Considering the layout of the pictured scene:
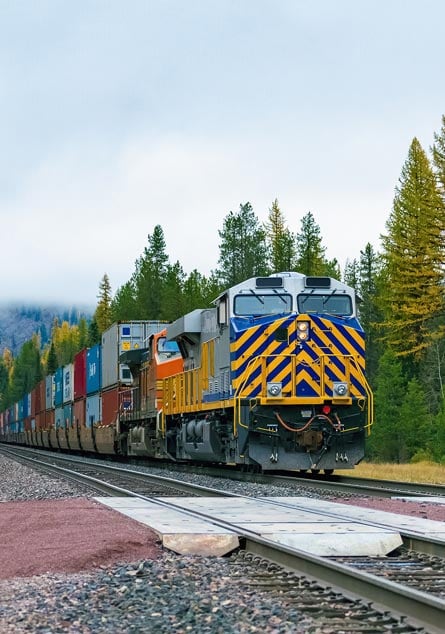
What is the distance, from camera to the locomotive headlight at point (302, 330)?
56.4 ft

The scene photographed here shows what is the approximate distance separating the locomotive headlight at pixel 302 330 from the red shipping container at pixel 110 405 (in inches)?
530

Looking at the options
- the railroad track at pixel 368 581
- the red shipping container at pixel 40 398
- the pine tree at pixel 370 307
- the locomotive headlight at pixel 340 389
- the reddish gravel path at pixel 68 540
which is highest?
the pine tree at pixel 370 307

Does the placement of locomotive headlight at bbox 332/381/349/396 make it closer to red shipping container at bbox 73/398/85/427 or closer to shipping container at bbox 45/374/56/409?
red shipping container at bbox 73/398/85/427

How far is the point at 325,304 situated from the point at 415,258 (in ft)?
122

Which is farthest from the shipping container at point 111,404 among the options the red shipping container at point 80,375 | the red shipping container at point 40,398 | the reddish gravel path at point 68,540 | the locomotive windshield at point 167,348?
the red shipping container at point 40,398

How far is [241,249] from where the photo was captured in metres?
70.3

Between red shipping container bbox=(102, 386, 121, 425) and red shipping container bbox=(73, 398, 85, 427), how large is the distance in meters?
5.34

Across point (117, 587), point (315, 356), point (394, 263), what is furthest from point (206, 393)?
point (394, 263)

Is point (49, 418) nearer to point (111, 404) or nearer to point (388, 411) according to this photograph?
point (388, 411)

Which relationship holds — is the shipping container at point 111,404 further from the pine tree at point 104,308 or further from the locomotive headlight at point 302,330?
the pine tree at point 104,308

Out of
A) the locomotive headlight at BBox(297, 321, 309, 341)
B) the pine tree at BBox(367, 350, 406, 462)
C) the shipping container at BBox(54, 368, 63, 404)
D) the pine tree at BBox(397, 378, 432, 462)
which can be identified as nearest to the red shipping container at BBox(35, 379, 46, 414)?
the shipping container at BBox(54, 368, 63, 404)

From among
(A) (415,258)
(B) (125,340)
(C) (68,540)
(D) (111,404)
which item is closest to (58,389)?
(D) (111,404)

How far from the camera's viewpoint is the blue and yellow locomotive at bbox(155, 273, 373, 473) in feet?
54.9

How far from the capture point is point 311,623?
521 cm
